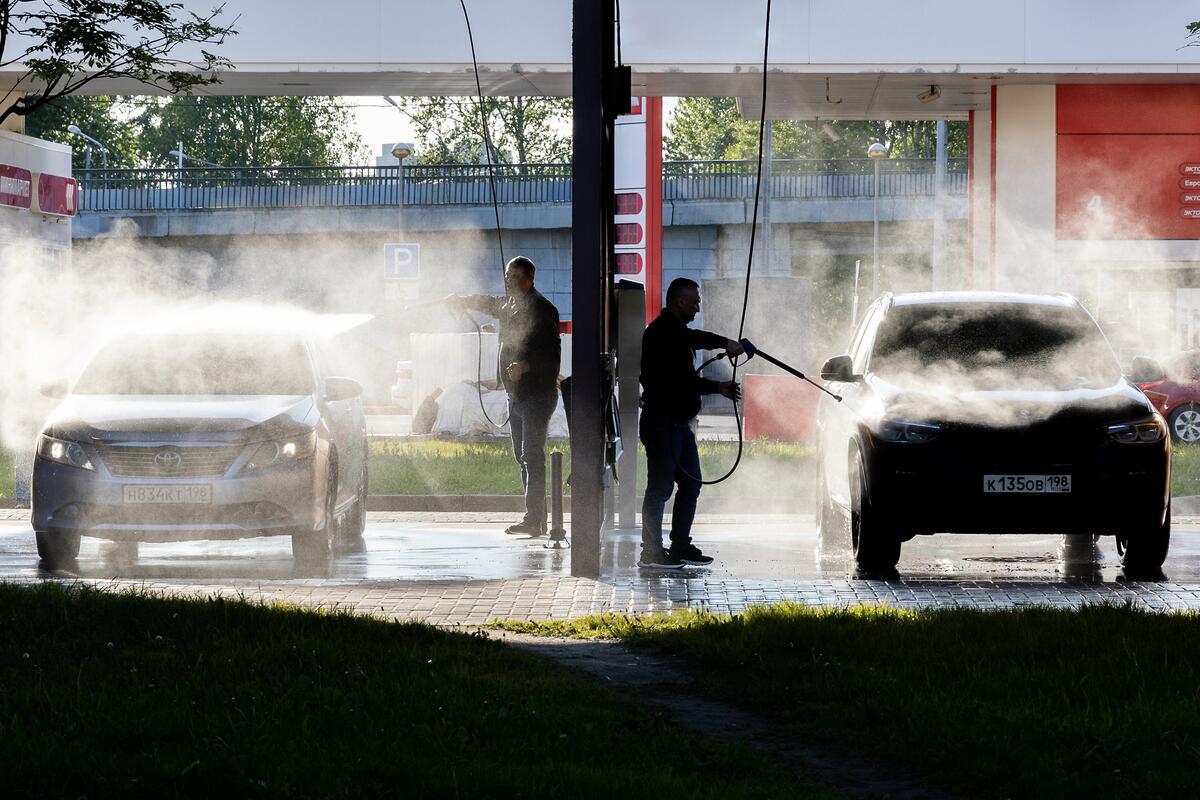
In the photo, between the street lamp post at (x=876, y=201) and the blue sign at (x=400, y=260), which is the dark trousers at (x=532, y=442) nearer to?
the blue sign at (x=400, y=260)

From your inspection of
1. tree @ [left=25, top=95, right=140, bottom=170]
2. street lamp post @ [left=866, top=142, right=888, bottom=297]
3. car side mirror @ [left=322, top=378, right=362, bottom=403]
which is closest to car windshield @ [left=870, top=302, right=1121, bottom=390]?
car side mirror @ [left=322, top=378, right=362, bottom=403]

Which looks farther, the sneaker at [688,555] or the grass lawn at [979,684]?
the sneaker at [688,555]

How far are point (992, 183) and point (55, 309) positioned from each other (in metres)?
9.74

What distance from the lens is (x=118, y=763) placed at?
5305 mm

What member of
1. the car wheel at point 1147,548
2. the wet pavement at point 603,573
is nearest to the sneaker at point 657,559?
the wet pavement at point 603,573

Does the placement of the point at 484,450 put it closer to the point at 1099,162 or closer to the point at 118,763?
the point at 1099,162

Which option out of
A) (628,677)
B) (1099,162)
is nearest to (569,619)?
(628,677)

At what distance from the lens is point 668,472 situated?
38.3 ft

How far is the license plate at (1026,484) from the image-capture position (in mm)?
10656

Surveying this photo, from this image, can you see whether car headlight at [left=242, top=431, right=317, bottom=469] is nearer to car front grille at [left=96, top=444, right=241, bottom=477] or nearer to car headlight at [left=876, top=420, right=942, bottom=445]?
car front grille at [left=96, top=444, right=241, bottom=477]

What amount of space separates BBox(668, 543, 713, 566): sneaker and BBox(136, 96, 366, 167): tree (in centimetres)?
6752

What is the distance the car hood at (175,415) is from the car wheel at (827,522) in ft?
13.0

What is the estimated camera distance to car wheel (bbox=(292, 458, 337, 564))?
11633 millimetres

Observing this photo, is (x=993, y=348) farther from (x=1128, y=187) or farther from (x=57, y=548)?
(x=1128, y=187)
